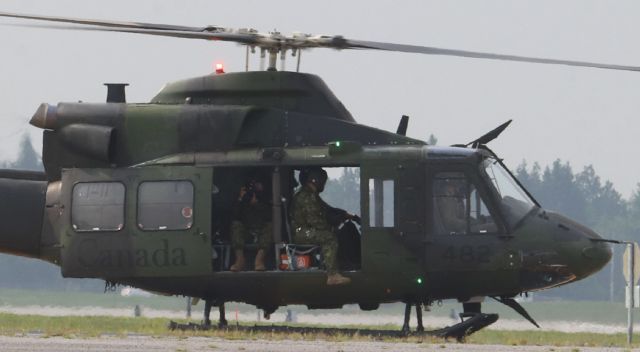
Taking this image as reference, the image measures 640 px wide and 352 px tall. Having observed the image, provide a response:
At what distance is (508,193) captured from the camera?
21656mm

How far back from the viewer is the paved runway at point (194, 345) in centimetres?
1739

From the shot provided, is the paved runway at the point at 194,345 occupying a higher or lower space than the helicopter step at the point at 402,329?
lower

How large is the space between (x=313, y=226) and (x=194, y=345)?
11.8 feet

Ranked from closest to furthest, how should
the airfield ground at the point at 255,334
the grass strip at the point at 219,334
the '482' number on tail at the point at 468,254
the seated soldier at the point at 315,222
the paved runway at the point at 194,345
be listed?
the paved runway at the point at 194,345 < the airfield ground at the point at 255,334 < the grass strip at the point at 219,334 < the '482' number on tail at the point at 468,254 < the seated soldier at the point at 315,222

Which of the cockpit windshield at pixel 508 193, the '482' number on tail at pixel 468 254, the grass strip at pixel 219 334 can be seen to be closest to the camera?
the grass strip at pixel 219 334

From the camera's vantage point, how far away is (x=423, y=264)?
21.2 metres

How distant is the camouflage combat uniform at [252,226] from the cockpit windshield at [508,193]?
3.05 meters

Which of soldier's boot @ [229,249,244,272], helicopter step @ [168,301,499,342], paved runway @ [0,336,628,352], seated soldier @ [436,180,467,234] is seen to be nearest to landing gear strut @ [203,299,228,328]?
helicopter step @ [168,301,499,342]

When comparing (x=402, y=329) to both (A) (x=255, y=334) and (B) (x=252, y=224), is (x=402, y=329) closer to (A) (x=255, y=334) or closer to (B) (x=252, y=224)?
(A) (x=255, y=334)

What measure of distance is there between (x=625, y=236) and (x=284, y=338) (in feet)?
293

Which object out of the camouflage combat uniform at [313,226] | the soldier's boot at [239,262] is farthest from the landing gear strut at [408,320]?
the soldier's boot at [239,262]

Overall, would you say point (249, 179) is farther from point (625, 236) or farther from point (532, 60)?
point (625, 236)

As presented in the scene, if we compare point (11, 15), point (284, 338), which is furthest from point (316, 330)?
point (11, 15)

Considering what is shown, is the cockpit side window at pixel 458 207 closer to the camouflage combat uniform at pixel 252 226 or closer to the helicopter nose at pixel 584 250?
the helicopter nose at pixel 584 250
